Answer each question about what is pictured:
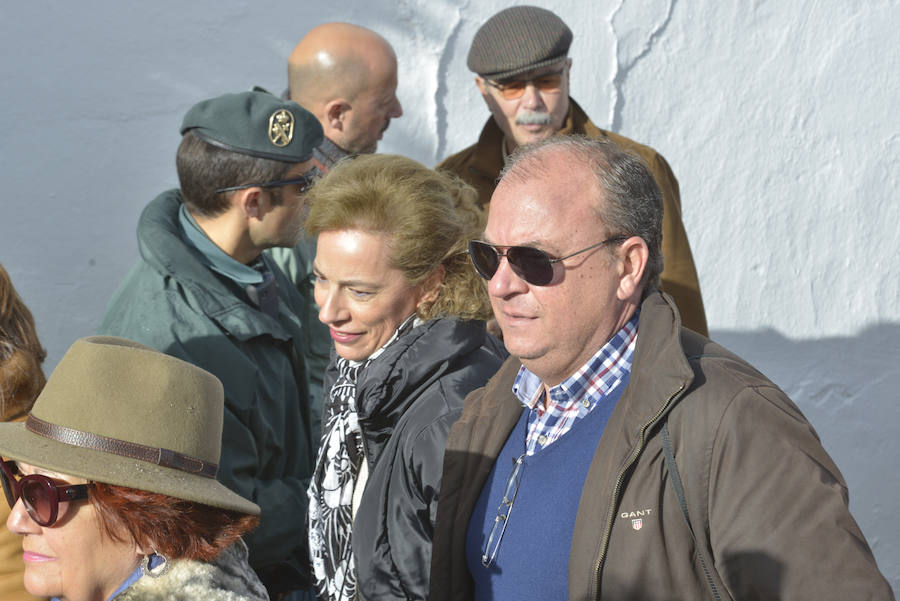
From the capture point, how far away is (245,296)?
3.27 metres

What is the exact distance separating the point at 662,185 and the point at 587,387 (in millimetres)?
1750

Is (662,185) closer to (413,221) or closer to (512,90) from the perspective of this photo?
(512,90)

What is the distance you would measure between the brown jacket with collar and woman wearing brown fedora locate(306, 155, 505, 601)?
0.74m

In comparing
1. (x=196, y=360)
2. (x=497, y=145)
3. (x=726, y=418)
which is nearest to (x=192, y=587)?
(x=726, y=418)

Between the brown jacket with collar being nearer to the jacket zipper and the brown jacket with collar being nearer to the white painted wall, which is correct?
the white painted wall

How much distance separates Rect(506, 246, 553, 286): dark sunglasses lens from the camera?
197 cm

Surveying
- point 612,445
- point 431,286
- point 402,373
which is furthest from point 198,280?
point 612,445

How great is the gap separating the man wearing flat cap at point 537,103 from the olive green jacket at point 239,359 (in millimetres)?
1007

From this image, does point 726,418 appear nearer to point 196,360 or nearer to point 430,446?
point 430,446

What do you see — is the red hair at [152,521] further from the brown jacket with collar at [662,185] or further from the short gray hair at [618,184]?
the brown jacket with collar at [662,185]

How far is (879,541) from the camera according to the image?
5.07m

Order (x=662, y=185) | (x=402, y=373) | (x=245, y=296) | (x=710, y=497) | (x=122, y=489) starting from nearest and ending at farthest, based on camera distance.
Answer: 1. (x=710, y=497)
2. (x=122, y=489)
3. (x=402, y=373)
4. (x=245, y=296)
5. (x=662, y=185)

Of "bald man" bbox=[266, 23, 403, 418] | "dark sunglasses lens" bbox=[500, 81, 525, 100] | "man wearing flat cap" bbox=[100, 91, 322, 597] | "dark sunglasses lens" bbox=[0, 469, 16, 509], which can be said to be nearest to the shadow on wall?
"dark sunglasses lens" bbox=[500, 81, 525, 100]

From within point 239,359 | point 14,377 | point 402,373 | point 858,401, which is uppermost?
point 402,373
